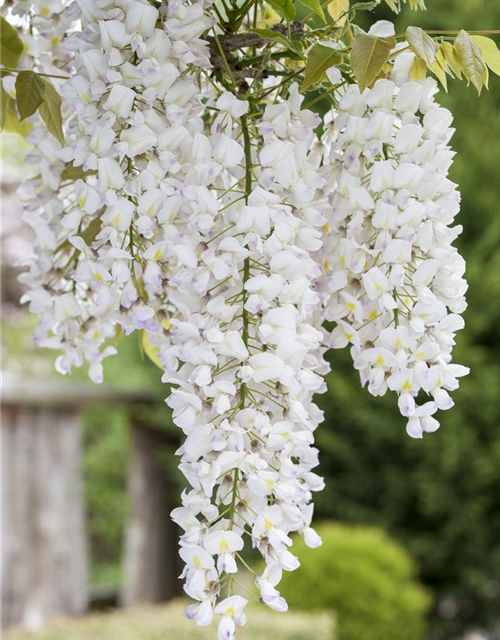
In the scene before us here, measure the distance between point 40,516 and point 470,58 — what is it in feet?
12.5

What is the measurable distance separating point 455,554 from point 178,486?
6.11 feet

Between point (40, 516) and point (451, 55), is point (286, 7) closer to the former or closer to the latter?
point (451, 55)

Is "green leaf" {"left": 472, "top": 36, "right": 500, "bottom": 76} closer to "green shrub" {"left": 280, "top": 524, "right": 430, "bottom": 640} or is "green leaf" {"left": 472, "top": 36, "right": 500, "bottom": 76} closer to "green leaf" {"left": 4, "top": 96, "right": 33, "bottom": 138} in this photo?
"green leaf" {"left": 4, "top": 96, "right": 33, "bottom": 138}

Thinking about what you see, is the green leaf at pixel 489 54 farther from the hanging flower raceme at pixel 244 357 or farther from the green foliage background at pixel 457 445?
the green foliage background at pixel 457 445

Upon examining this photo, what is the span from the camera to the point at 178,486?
5512mm

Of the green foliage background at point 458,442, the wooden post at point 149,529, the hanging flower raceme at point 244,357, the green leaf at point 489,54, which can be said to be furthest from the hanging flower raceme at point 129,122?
the wooden post at point 149,529

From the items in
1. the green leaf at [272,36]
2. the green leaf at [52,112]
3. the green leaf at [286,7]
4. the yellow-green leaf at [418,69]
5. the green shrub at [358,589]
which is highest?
the green leaf at [286,7]

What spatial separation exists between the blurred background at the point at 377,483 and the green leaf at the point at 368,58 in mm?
3123

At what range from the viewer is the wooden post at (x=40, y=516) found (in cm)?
391

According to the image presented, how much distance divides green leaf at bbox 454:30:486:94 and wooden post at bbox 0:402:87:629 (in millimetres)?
3639

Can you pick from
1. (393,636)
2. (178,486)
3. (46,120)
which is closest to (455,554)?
(393,636)

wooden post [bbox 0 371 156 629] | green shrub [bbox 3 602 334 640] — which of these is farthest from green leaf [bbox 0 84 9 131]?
wooden post [bbox 0 371 156 629]

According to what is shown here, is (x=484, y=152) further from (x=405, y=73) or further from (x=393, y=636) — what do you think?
(x=405, y=73)

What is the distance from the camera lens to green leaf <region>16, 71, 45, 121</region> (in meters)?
0.76
